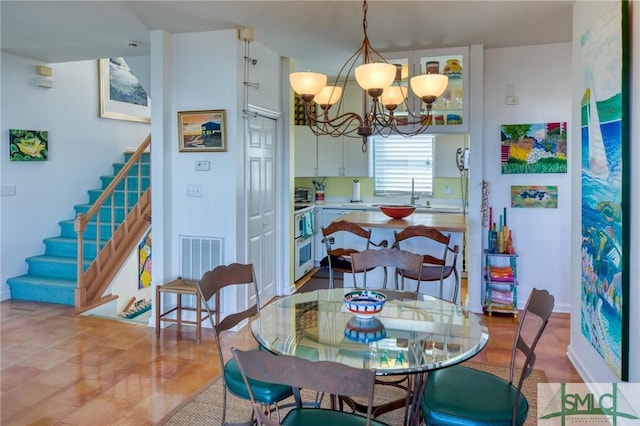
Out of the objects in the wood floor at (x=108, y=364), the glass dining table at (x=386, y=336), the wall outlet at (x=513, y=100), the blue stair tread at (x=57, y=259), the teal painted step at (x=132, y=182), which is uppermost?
the wall outlet at (x=513, y=100)

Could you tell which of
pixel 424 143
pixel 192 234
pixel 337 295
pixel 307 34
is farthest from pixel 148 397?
pixel 424 143

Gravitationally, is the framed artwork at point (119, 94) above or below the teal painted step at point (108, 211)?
above

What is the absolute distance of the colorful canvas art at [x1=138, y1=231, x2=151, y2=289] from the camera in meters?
5.54

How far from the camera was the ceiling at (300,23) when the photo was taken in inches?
132

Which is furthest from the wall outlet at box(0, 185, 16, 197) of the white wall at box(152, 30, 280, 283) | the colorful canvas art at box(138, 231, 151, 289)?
the white wall at box(152, 30, 280, 283)

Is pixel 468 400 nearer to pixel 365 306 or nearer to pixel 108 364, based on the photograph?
pixel 365 306

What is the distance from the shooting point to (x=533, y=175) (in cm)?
441

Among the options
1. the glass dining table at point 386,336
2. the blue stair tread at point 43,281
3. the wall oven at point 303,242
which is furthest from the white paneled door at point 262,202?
the blue stair tread at point 43,281

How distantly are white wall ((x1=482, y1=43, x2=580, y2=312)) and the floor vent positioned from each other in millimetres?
2691

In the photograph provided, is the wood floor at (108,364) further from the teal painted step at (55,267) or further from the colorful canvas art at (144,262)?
the colorful canvas art at (144,262)

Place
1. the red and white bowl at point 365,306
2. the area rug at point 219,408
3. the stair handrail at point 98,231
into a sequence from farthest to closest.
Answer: the stair handrail at point 98,231 → the area rug at point 219,408 → the red and white bowl at point 365,306

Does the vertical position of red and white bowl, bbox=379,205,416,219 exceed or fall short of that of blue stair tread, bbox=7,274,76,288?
it exceeds it

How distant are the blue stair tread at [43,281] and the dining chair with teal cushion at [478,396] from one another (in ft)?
13.9

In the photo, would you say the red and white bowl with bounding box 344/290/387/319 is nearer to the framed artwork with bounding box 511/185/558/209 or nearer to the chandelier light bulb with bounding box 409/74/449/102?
the chandelier light bulb with bounding box 409/74/449/102
